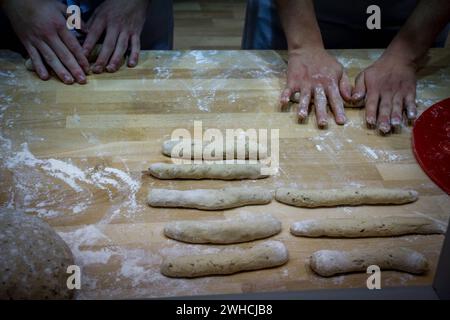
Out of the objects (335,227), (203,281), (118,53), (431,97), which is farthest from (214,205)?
(431,97)

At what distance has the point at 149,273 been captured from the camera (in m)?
1.24

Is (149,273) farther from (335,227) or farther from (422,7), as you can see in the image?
(422,7)

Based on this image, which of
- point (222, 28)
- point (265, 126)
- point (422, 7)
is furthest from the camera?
point (222, 28)

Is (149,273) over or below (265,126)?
below

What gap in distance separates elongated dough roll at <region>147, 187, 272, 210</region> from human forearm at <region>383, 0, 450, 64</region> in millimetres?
1030

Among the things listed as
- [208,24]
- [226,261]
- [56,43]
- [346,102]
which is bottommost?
[208,24]

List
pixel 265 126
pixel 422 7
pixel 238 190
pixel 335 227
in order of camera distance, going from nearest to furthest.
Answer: pixel 335 227 < pixel 238 190 < pixel 265 126 < pixel 422 7

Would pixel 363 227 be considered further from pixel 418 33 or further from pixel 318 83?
pixel 418 33

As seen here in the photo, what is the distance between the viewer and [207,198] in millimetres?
1431

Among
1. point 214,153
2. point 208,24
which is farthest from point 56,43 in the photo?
point 208,24

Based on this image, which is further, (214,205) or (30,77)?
(30,77)

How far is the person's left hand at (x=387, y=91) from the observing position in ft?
5.84

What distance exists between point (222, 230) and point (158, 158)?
422mm

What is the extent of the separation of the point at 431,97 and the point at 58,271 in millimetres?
1660
